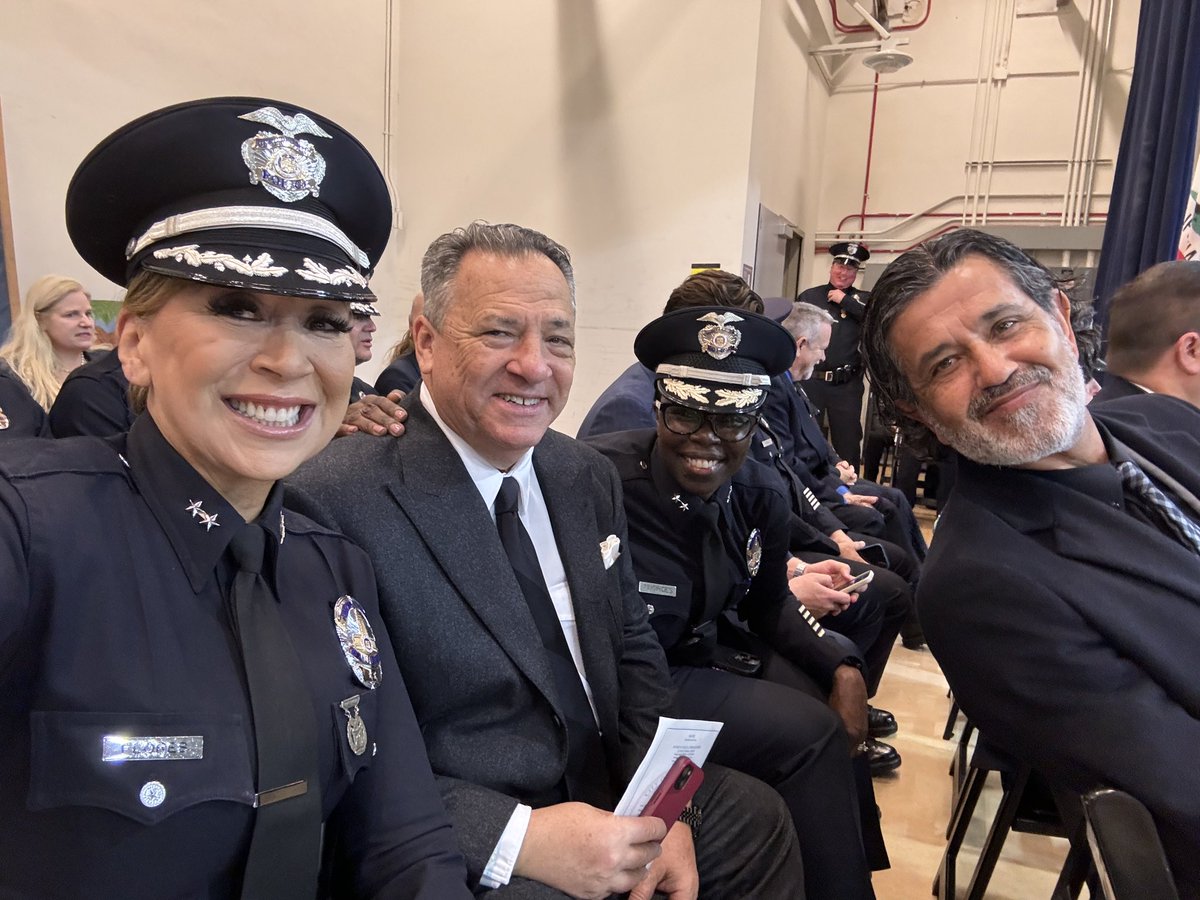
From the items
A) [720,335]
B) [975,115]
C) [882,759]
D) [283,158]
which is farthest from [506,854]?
[975,115]

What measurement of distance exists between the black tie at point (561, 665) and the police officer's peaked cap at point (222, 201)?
63cm

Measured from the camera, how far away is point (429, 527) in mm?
1302

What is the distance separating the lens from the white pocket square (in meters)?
1.56

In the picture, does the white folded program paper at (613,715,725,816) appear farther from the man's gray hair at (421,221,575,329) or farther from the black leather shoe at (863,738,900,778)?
the black leather shoe at (863,738,900,778)

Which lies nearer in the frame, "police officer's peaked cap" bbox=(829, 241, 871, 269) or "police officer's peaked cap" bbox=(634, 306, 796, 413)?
"police officer's peaked cap" bbox=(634, 306, 796, 413)

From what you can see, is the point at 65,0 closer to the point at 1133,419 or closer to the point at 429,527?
the point at 429,527

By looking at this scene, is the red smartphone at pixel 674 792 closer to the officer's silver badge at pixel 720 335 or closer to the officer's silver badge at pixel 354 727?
the officer's silver badge at pixel 354 727

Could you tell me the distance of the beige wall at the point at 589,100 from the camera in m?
4.46

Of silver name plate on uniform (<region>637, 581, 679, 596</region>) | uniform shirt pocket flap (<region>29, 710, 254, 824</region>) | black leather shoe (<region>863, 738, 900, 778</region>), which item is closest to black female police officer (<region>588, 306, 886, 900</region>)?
silver name plate on uniform (<region>637, 581, 679, 596</region>)

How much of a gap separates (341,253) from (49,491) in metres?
0.41

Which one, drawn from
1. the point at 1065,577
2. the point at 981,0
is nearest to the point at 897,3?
the point at 981,0

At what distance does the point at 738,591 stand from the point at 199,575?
4.88 feet

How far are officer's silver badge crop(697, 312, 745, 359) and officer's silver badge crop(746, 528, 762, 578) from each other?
0.53 metres

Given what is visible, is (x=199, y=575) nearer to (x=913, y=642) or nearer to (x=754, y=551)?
(x=754, y=551)
